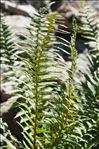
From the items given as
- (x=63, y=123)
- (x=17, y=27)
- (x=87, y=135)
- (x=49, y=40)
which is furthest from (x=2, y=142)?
(x=17, y=27)

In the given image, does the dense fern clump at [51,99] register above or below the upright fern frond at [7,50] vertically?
below

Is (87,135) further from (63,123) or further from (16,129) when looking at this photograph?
(16,129)

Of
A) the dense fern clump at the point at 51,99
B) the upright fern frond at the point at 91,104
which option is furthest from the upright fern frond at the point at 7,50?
the upright fern frond at the point at 91,104

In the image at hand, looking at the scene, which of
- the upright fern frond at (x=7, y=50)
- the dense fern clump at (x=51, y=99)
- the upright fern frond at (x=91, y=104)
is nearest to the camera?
the dense fern clump at (x=51, y=99)

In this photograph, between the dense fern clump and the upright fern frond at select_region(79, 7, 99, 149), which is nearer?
the dense fern clump

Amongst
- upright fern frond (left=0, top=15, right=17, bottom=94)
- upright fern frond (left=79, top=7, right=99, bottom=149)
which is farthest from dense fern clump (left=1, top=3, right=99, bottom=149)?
upright fern frond (left=0, top=15, right=17, bottom=94)

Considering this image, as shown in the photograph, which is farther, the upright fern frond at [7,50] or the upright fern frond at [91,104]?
the upright fern frond at [7,50]

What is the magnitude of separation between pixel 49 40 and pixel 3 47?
43.6 inches

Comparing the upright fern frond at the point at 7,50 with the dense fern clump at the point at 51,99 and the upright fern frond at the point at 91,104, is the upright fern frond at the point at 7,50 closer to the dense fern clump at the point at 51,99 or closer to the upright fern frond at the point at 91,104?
the dense fern clump at the point at 51,99

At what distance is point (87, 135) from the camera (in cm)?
234

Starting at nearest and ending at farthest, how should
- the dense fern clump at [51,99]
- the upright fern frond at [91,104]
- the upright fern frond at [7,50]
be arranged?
the dense fern clump at [51,99], the upright fern frond at [91,104], the upright fern frond at [7,50]

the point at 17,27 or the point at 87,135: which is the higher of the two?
the point at 17,27

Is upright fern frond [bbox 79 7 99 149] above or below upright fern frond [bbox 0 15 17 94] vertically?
below

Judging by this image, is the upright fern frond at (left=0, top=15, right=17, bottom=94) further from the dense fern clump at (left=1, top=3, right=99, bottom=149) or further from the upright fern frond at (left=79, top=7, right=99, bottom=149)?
the upright fern frond at (left=79, top=7, right=99, bottom=149)
